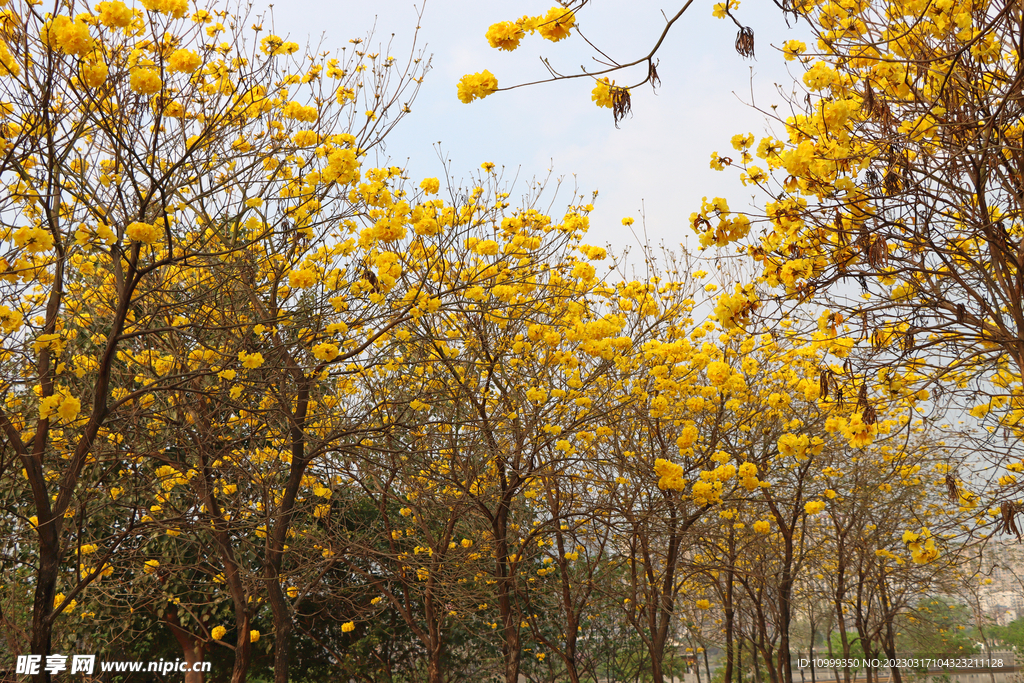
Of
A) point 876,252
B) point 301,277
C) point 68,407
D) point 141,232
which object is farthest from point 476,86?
point 68,407

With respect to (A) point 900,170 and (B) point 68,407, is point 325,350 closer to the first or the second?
(B) point 68,407

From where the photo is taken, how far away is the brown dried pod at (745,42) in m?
2.15

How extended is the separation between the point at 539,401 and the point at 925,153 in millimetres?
3004

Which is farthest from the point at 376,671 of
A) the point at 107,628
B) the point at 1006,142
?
the point at 1006,142

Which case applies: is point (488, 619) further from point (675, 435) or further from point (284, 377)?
point (284, 377)

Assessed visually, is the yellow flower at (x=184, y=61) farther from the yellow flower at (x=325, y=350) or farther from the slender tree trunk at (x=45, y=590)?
the slender tree trunk at (x=45, y=590)

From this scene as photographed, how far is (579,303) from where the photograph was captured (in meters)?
5.86

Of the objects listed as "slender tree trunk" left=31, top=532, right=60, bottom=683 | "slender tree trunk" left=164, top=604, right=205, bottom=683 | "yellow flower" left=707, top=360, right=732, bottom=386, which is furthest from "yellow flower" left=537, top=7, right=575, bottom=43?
"slender tree trunk" left=164, top=604, right=205, bottom=683

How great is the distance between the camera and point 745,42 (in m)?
2.16

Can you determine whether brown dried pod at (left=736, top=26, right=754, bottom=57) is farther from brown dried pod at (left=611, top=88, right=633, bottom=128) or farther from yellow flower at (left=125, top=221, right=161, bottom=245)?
yellow flower at (left=125, top=221, right=161, bottom=245)

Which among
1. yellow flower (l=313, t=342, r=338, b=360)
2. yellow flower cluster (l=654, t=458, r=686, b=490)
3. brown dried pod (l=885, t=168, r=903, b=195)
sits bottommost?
yellow flower cluster (l=654, t=458, r=686, b=490)

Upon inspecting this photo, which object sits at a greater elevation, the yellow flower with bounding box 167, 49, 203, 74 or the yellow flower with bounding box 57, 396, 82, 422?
the yellow flower with bounding box 167, 49, 203, 74

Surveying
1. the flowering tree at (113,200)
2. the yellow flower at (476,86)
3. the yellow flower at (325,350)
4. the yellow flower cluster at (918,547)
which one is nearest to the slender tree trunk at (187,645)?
the flowering tree at (113,200)

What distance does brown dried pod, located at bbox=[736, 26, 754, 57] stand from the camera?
7.07ft
